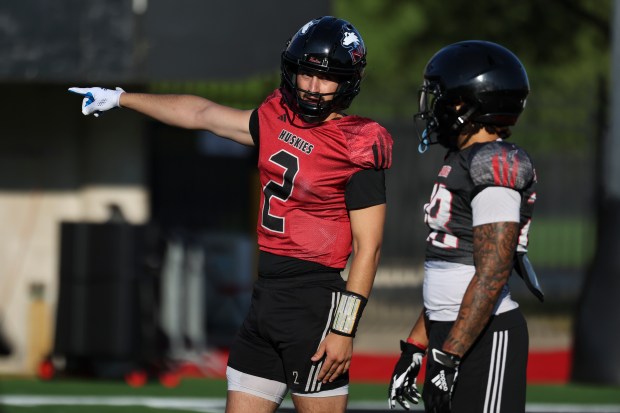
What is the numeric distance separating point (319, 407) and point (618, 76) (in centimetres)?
723

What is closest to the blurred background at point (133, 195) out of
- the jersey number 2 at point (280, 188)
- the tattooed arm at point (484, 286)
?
the jersey number 2 at point (280, 188)

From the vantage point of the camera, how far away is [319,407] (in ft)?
16.1

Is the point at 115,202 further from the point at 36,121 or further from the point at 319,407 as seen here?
the point at 319,407

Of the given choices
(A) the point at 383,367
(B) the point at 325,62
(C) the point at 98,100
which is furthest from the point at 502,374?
(A) the point at 383,367

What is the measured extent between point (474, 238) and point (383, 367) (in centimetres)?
874

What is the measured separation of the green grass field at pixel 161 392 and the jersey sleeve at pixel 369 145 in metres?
4.38

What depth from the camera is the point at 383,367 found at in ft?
42.7

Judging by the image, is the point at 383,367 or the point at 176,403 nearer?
the point at 176,403

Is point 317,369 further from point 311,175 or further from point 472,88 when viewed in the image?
point 472,88

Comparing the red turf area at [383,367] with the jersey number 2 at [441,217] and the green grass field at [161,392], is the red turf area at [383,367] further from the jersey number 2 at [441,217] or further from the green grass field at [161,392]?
the jersey number 2 at [441,217]

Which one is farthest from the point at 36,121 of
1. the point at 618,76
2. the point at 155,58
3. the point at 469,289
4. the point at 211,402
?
the point at 469,289

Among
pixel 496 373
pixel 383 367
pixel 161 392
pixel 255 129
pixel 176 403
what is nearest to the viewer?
pixel 496 373

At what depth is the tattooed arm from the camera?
171 inches

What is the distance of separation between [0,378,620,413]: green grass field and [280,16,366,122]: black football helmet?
4.37 m
